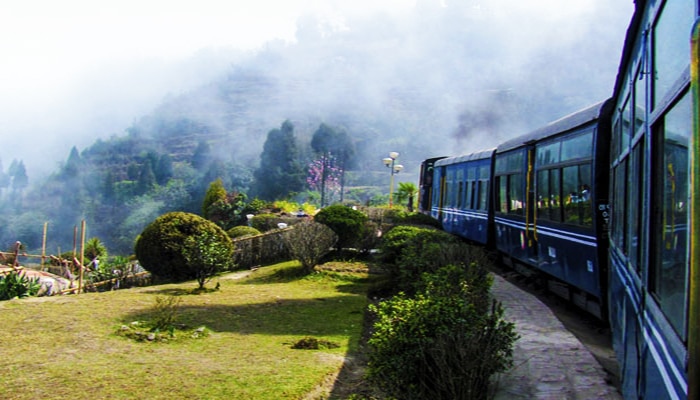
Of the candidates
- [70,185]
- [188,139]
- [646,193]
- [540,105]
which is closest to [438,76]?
[540,105]

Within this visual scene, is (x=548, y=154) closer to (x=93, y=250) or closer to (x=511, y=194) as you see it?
(x=511, y=194)

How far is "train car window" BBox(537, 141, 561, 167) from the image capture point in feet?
36.7

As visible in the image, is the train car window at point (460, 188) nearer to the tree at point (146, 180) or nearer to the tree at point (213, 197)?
the tree at point (213, 197)

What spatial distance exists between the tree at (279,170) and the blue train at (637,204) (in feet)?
260

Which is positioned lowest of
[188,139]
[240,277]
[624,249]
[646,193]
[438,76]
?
[240,277]

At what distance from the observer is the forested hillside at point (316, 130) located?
107 m

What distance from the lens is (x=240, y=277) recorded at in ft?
65.1

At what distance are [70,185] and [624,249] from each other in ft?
416

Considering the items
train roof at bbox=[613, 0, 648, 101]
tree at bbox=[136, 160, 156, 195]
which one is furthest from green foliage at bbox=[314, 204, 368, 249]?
tree at bbox=[136, 160, 156, 195]

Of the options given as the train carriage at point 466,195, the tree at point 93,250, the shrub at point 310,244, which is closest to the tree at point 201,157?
the tree at point 93,250

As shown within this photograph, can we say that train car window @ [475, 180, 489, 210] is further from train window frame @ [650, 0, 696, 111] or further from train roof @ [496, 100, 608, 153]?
train window frame @ [650, 0, 696, 111]

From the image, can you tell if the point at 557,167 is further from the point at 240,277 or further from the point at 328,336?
the point at 240,277

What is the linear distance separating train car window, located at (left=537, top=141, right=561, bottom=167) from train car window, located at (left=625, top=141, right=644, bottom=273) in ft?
20.1

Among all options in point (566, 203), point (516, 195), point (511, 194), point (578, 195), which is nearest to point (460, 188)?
point (511, 194)
